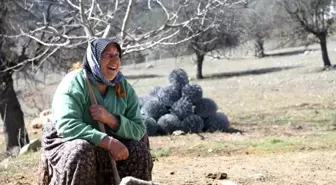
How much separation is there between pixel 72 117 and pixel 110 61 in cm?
40

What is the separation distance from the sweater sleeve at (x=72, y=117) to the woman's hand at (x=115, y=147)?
33mm

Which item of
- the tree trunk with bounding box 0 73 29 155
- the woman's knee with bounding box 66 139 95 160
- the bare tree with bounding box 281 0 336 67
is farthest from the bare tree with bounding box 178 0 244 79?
the bare tree with bounding box 281 0 336 67

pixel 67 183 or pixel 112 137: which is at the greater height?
pixel 112 137

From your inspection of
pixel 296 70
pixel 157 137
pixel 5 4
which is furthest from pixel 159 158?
pixel 296 70

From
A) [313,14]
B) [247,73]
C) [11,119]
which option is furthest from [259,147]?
[247,73]

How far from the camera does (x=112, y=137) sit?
3660 mm

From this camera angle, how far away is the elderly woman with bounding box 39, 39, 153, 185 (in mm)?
3514

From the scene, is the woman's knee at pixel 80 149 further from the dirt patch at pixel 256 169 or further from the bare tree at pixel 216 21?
the bare tree at pixel 216 21

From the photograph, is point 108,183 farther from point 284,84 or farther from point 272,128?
point 284,84

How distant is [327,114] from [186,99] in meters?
3.59

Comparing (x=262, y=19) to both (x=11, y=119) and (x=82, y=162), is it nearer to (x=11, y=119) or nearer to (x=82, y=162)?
(x=11, y=119)

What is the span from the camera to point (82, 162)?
3482 millimetres

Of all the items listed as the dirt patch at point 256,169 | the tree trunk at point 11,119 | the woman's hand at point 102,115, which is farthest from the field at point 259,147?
the tree trunk at point 11,119

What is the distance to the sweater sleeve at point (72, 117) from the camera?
352 centimetres
